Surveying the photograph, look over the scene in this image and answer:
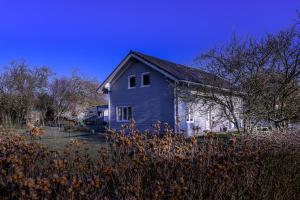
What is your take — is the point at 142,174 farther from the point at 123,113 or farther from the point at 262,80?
the point at 123,113

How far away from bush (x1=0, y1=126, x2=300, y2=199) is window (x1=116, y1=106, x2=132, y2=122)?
57.5ft

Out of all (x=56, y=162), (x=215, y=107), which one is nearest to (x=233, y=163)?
(x=56, y=162)

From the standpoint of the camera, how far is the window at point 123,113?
21.6 m

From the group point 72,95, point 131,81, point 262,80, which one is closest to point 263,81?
point 262,80

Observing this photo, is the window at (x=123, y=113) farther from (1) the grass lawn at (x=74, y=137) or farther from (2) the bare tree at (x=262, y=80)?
(2) the bare tree at (x=262, y=80)

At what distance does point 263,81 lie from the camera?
38.2ft

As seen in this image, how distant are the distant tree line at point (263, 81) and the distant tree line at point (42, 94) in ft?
56.8

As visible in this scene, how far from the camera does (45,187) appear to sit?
6.81 ft

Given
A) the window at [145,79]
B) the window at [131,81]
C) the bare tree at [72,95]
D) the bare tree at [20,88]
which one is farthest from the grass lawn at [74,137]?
the bare tree at [72,95]

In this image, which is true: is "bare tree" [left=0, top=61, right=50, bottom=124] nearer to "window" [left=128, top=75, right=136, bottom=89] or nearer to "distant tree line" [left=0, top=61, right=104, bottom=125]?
"distant tree line" [left=0, top=61, right=104, bottom=125]

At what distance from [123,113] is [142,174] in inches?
742

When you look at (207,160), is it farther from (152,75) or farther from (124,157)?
(152,75)

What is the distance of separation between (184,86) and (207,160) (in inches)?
515

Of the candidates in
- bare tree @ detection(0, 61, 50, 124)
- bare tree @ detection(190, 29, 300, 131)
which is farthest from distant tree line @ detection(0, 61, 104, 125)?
bare tree @ detection(190, 29, 300, 131)
